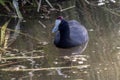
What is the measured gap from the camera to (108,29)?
8.21 metres

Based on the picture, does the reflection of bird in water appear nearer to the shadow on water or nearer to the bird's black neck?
the bird's black neck

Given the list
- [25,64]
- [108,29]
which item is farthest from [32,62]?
[108,29]

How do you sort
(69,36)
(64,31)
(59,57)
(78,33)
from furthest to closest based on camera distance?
(78,33), (69,36), (64,31), (59,57)

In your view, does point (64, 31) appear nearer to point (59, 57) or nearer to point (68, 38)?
point (68, 38)

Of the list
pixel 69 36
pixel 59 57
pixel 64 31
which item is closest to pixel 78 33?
pixel 69 36

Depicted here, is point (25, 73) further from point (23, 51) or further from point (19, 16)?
point (19, 16)

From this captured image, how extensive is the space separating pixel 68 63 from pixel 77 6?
3.12 metres

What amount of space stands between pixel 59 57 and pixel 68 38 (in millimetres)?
732

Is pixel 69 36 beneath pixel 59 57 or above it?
above

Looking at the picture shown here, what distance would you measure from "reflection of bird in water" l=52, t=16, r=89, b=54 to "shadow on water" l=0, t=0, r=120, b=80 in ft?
0.36

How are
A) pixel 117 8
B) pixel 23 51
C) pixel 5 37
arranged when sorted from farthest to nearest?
pixel 117 8
pixel 5 37
pixel 23 51

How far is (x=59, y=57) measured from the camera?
704 centimetres

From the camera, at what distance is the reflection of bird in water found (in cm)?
748

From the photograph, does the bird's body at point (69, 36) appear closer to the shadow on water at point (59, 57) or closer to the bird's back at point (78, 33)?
the bird's back at point (78, 33)
